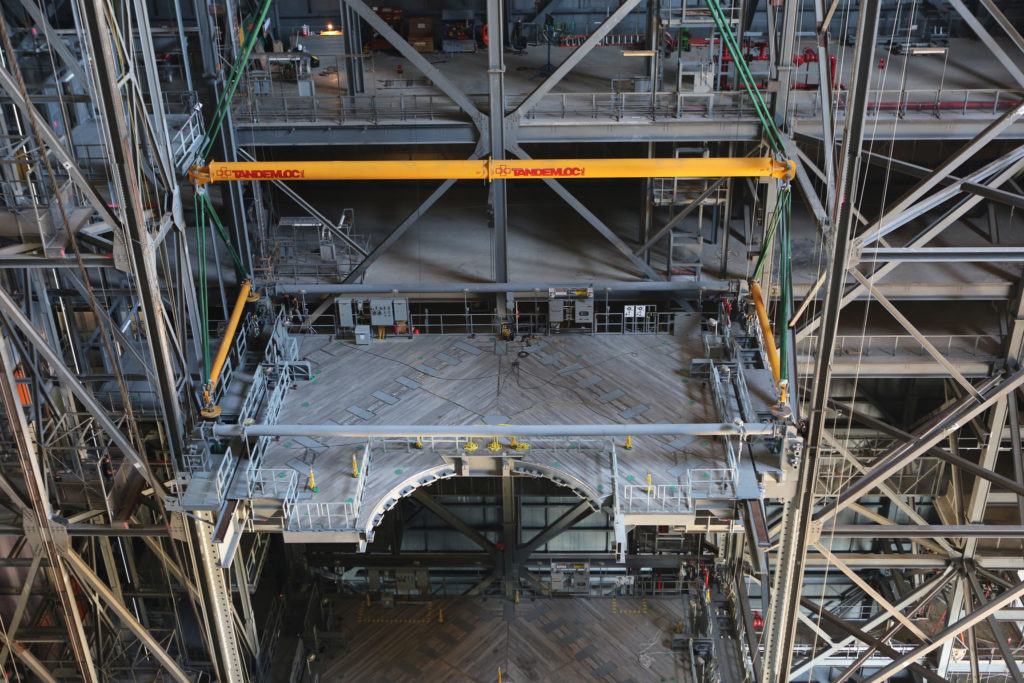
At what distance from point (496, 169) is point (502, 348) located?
459cm

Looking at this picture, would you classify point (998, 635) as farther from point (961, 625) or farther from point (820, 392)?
point (820, 392)

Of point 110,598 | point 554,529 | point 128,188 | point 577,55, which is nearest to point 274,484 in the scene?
point 110,598

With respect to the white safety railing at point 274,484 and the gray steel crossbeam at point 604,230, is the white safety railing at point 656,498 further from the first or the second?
the gray steel crossbeam at point 604,230

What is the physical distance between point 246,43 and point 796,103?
14.2m

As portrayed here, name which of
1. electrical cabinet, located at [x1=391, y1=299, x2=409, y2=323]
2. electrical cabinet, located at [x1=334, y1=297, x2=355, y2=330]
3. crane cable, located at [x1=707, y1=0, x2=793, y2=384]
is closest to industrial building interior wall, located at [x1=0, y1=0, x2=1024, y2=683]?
electrical cabinet, located at [x1=391, y1=299, x2=409, y2=323]

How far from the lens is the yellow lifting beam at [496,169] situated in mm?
24891

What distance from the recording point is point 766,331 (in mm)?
24734

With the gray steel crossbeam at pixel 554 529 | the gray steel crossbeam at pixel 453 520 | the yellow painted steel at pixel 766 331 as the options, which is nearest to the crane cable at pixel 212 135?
the gray steel crossbeam at pixel 453 520

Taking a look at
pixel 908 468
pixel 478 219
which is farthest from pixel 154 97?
pixel 908 468

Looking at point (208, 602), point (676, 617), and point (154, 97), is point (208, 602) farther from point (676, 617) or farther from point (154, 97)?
point (676, 617)

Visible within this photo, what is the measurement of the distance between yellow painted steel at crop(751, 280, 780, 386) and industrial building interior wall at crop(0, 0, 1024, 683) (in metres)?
0.14

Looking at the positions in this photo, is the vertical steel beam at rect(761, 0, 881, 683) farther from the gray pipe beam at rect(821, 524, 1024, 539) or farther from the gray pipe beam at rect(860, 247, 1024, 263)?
the gray pipe beam at rect(821, 524, 1024, 539)

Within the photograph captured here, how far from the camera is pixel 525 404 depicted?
24.9 meters

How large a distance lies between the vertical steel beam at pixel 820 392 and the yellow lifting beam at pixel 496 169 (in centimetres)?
432
